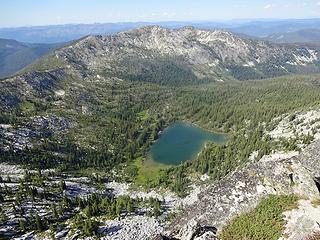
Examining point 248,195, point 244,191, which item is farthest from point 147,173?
point 248,195

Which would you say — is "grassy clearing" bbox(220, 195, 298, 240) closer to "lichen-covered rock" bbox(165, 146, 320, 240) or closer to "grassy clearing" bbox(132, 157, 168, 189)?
"lichen-covered rock" bbox(165, 146, 320, 240)

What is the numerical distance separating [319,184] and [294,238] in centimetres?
874

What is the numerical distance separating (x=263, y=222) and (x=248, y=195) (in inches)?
149

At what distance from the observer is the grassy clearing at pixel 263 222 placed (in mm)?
35188

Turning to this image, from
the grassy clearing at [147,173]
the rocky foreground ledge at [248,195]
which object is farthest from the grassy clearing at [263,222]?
the grassy clearing at [147,173]

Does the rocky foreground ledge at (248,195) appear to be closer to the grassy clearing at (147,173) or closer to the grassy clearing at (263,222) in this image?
the grassy clearing at (263,222)

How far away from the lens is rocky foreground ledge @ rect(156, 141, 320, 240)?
36312 mm

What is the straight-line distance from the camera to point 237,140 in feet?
632

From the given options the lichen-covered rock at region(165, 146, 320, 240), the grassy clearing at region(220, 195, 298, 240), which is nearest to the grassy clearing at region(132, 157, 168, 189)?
the lichen-covered rock at region(165, 146, 320, 240)

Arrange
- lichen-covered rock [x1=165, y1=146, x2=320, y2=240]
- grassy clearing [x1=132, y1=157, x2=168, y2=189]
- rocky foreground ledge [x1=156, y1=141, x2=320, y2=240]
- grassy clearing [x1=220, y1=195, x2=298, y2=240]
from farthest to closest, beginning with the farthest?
grassy clearing [x1=132, y1=157, x2=168, y2=189] → lichen-covered rock [x1=165, y1=146, x2=320, y2=240] → rocky foreground ledge [x1=156, y1=141, x2=320, y2=240] → grassy clearing [x1=220, y1=195, x2=298, y2=240]

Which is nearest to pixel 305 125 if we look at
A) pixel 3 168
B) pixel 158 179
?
pixel 158 179

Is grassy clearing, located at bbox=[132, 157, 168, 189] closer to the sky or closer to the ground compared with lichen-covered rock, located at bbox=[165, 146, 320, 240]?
closer to the ground

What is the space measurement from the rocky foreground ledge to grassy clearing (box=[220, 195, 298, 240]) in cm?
69

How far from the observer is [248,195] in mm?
39250
